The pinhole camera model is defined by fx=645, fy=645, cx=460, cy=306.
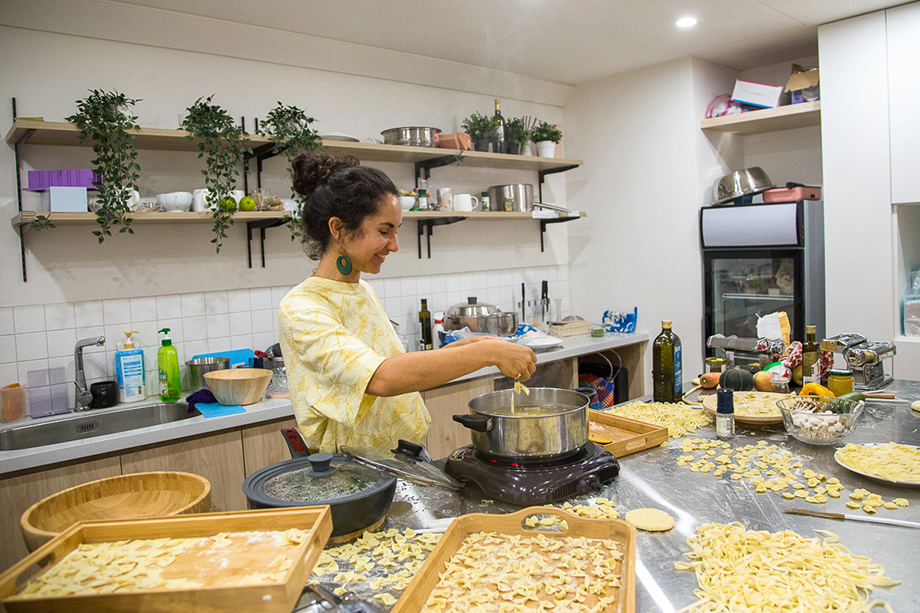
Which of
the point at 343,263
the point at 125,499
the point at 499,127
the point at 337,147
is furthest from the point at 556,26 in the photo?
the point at 125,499

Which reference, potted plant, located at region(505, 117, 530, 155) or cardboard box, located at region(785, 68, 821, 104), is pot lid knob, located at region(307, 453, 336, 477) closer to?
potted plant, located at region(505, 117, 530, 155)

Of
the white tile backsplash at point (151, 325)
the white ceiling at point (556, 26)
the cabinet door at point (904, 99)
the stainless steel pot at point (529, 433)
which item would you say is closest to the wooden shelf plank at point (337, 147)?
the white ceiling at point (556, 26)

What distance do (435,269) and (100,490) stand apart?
287cm

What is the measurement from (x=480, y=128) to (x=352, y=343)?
2.67 metres

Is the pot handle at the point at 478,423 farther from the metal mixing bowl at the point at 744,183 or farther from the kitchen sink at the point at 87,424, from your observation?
the metal mixing bowl at the point at 744,183

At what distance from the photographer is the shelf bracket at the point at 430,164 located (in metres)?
3.63

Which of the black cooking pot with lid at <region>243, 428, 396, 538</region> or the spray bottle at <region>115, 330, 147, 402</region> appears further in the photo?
the spray bottle at <region>115, 330, 147, 402</region>

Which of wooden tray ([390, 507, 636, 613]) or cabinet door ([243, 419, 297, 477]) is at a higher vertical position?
wooden tray ([390, 507, 636, 613])

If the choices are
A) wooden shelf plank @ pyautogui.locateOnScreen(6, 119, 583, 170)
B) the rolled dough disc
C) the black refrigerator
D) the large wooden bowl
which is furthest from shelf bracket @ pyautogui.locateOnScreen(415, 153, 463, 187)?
the large wooden bowl

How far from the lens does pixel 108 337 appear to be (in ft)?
9.31

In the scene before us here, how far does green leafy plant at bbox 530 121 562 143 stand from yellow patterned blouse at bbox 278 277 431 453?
2.69m

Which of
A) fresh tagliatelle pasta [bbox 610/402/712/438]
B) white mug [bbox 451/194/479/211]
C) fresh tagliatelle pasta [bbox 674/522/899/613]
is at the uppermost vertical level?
white mug [bbox 451/194/479/211]

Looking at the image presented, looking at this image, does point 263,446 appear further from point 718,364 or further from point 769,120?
point 769,120

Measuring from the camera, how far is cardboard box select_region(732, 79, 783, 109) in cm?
380
